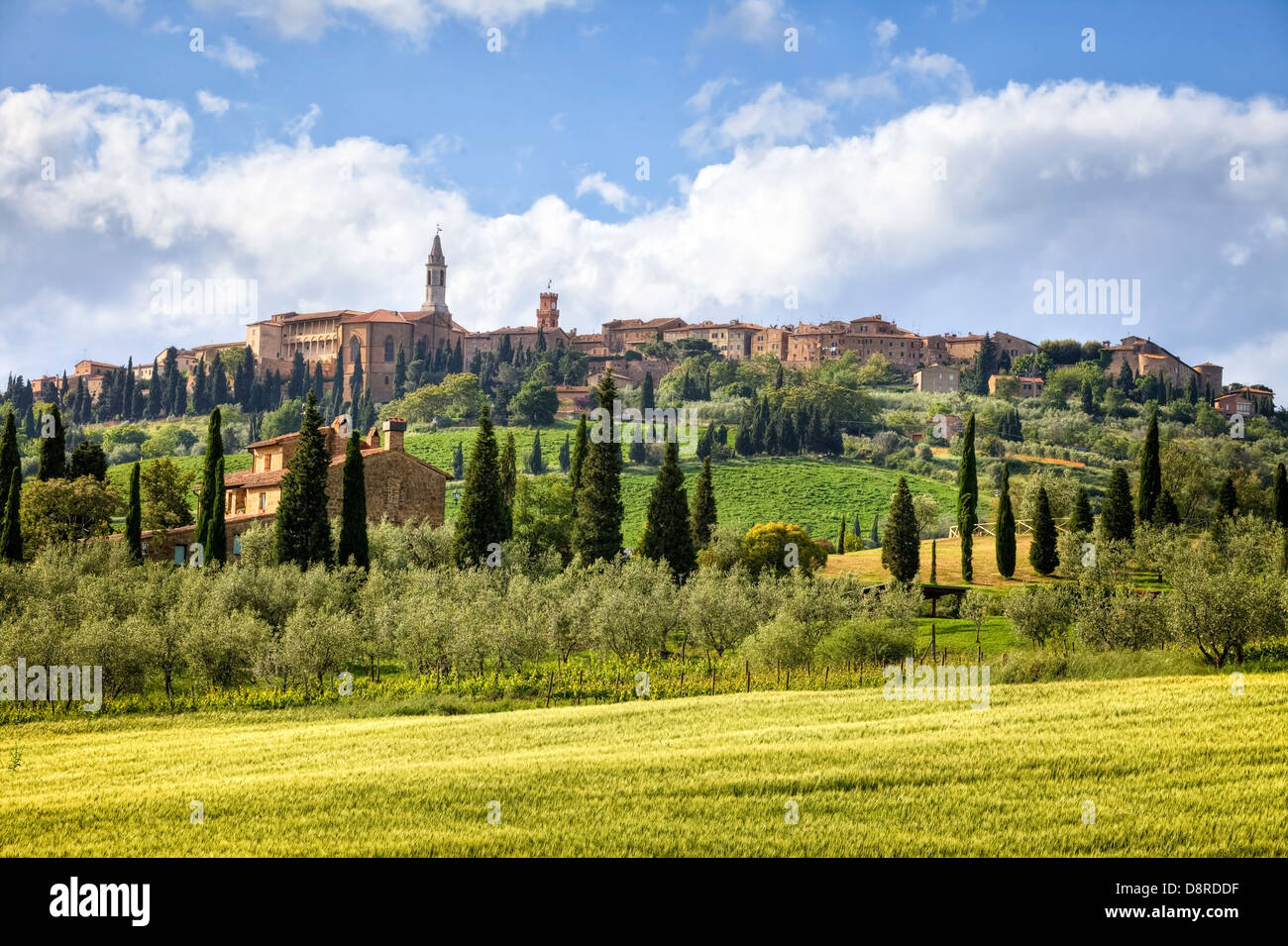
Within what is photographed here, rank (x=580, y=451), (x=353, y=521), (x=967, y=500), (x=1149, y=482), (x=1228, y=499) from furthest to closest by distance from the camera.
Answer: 1. (x=1228, y=499)
2. (x=967, y=500)
3. (x=1149, y=482)
4. (x=580, y=451)
5. (x=353, y=521)

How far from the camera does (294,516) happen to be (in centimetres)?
4125

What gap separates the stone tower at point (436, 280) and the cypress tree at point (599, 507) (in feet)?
463

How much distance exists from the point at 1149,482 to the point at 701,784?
4690 centimetres

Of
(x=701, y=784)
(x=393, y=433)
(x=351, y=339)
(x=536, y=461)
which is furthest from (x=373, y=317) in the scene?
(x=701, y=784)

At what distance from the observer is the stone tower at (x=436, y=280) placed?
606 feet

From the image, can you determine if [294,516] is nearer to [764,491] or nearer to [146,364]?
[764,491]

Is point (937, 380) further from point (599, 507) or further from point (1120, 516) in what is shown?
point (599, 507)

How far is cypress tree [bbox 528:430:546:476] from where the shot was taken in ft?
331

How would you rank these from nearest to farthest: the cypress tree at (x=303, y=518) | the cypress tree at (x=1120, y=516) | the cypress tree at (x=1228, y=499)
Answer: the cypress tree at (x=303, y=518), the cypress tree at (x=1120, y=516), the cypress tree at (x=1228, y=499)

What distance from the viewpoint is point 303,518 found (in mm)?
41375

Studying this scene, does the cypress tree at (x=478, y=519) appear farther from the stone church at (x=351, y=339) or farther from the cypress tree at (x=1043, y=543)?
the stone church at (x=351, y=339)

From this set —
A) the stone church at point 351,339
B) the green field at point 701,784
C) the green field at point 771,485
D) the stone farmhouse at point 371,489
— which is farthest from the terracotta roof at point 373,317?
the green field at point 701,784

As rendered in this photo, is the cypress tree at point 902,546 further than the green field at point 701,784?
Yes
